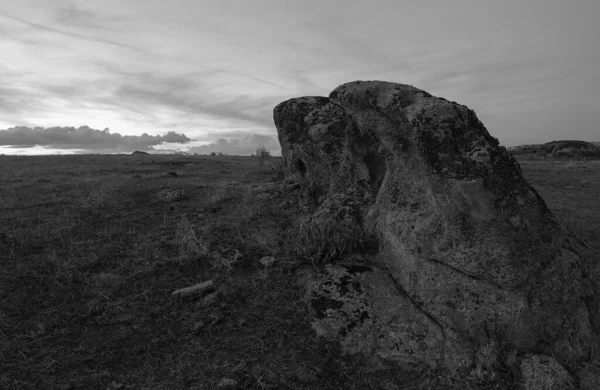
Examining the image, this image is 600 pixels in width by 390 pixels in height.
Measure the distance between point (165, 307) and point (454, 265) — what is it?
12.2 feet

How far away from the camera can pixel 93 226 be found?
7.81 m

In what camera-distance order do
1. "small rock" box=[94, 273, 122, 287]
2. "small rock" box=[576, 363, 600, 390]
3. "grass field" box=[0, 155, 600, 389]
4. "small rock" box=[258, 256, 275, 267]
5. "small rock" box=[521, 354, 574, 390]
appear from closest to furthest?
1. "small rock" box=[521, 354, 574, 390]
2. "small rock" box=[576, 363, 600, 390]
3. "grass field" box=[0, 155, 600, 389]
4. "small rock" box=[94, 273, 122, 287]
5. "small rock" box=[258, 256, 275, 267]

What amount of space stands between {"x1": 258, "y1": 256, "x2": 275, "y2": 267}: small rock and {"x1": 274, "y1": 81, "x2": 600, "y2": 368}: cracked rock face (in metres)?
0.91

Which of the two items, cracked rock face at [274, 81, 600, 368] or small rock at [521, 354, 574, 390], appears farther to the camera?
cracked rock face at [274, 81, 600, 368]

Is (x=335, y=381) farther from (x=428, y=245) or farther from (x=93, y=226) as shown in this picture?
(x=93, y=226)

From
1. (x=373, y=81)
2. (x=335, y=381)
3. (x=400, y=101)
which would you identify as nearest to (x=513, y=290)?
(x=335, y=381)

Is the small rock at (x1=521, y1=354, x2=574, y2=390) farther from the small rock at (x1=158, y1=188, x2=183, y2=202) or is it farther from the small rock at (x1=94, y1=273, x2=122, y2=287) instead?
the small rock at (x1=158, y1=188, x2=183, y2=202)

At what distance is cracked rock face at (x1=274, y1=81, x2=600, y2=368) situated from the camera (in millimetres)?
4043

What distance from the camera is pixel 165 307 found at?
4879 mm

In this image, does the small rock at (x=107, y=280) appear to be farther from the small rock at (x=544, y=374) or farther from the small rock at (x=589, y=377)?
the small rock at (x=589, y=377)

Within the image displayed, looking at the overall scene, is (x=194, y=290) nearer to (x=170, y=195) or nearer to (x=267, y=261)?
(x=267, y=261)

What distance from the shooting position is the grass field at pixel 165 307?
12.3 feet

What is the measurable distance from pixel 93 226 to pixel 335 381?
6.37m

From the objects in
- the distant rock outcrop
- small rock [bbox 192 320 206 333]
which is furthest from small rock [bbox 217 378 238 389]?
the distant rock outcrop
